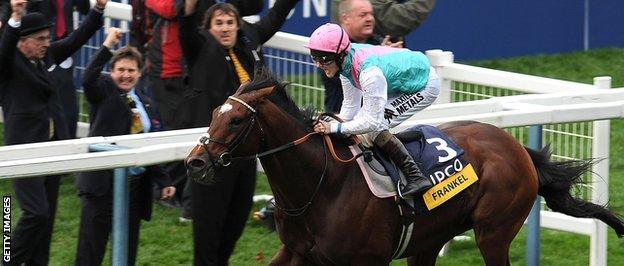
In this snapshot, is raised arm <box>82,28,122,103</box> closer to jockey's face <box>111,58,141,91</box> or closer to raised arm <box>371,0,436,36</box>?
jockey's face <box>111,58,141,91</box>

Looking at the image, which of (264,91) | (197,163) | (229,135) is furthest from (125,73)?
(197,163)

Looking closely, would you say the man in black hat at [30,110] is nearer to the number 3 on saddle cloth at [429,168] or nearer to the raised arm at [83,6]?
the raised arm at [83,6]

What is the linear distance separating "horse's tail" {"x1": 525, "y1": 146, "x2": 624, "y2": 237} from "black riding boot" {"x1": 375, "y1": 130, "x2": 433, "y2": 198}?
76 cm

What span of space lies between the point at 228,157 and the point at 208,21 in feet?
A: 5.79

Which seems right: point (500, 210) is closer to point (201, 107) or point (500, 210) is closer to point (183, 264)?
point (201, 107)

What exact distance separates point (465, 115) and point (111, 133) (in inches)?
67.0

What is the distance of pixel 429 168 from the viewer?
7008 millimetres

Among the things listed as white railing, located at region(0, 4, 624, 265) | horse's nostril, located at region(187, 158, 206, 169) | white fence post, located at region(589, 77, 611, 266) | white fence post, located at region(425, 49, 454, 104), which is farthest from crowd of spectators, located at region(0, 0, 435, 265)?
white fence post, located at region(589, 77, 611, 266)

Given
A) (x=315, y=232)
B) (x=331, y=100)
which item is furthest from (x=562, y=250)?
(x=315, y=232)

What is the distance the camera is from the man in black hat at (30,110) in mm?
7305

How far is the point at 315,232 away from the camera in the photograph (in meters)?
6.79

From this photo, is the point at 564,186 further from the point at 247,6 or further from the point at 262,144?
the point at 247,6

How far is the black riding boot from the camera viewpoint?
6863mm

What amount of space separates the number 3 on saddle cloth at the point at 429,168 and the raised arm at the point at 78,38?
77.8 inches
